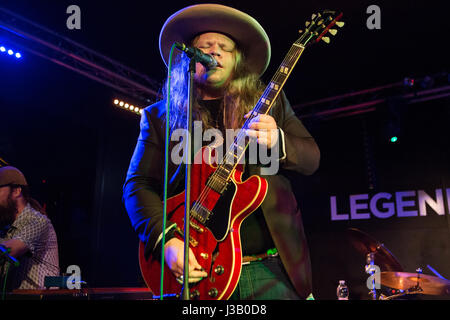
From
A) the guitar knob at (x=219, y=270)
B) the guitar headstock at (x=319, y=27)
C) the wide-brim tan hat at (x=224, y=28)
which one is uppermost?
the wide-brim tan hat at (x=224, y=28)

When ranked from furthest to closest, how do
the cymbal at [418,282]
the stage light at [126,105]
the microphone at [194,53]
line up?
the stage light at [126,105], the cymbal at [418,282], the microphone at [194,53]

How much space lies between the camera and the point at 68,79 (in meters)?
6.62

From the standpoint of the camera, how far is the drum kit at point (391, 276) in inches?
212

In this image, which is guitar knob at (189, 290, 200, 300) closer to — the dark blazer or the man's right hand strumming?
the man's right hand strumming

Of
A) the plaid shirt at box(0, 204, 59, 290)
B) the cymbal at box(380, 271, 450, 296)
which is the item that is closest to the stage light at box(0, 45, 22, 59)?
the plaid shirt at box(0, 204, 59, 290)

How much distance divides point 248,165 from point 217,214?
32 cm

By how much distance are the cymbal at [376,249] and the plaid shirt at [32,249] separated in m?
4.01

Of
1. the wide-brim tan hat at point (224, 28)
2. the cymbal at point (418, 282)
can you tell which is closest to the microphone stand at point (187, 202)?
the wide-brim tan hat at point (224, 28)

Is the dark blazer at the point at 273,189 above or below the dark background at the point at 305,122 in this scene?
below

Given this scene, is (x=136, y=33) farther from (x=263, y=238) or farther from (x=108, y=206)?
(x=263, y=238)

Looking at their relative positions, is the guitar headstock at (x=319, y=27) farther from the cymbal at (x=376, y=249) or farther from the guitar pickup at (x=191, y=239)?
the cymbal at (x=376, y=249)
